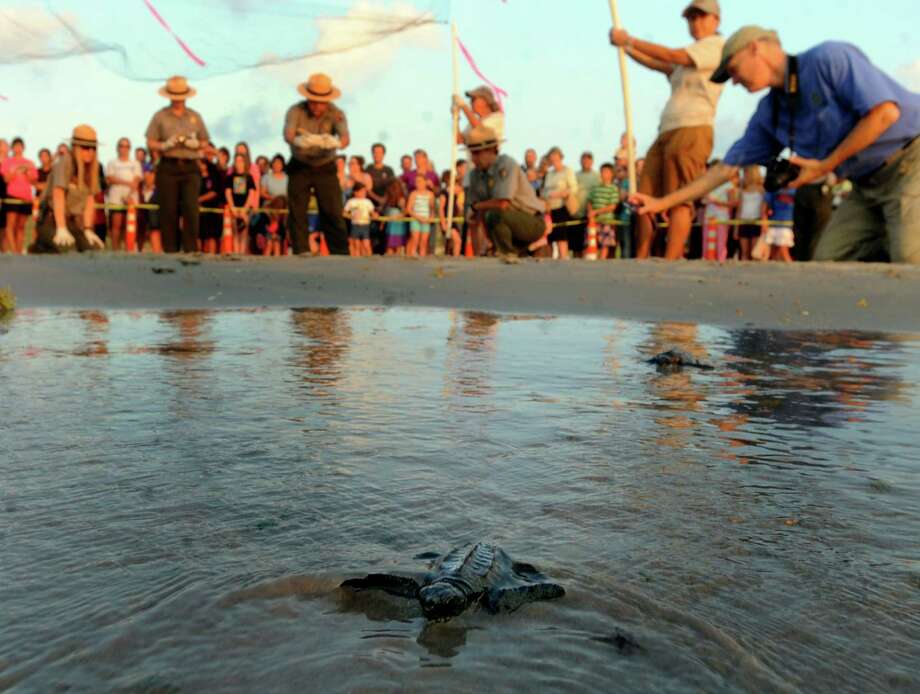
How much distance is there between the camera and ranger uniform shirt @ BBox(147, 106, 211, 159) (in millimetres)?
9227

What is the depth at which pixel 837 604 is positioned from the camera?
4.14 feet

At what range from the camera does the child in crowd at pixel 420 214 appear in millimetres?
12086

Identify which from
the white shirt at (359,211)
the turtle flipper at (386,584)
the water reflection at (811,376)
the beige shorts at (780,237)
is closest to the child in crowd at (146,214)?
the white shirt at (359,211)

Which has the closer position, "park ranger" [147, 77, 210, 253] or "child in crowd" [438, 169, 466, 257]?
"park ranger" [147, 77, 210, 253]

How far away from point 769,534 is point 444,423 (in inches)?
40.3

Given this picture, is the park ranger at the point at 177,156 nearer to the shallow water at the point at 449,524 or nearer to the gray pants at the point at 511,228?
the gray pants at the point at 511,228

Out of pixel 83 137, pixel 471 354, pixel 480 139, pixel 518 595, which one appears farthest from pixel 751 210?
pixel 518 595

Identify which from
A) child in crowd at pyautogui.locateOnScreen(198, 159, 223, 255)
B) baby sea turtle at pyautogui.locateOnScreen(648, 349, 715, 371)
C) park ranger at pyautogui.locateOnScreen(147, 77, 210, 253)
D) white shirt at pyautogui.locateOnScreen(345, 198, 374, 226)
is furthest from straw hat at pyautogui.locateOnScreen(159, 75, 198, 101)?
baby sea turtle at pyautogui.locateOnScreen(648, 349, 715, 371)

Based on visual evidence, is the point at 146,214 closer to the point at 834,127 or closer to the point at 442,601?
the point at 834,127

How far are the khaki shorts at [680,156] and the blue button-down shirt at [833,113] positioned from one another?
1668mm

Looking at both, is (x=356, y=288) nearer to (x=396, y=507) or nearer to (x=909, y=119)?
(x=909, y=119)

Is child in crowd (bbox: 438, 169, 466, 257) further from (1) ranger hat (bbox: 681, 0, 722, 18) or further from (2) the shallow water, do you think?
(2) the shallow water

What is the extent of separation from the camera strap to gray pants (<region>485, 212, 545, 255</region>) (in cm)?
369

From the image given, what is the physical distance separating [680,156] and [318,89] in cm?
→ 365
